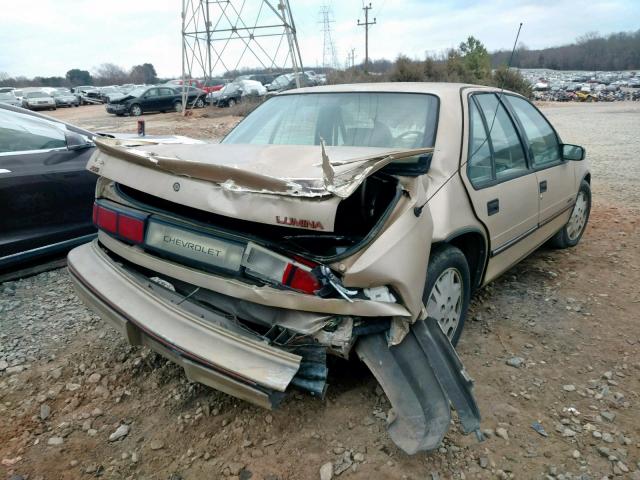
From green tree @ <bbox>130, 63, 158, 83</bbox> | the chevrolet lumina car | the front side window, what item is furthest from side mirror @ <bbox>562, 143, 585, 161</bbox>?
green tree @ <bbox>130, 63, 158, 83</bbox>

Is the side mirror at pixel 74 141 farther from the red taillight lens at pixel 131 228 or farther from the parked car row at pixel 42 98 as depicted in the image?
the parked car row at pixel 42 98

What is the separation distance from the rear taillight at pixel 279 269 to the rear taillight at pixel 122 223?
666mm

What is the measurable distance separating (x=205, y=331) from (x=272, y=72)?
22326mm

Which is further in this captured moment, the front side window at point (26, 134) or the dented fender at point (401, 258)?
the front side window at point (26, 134)

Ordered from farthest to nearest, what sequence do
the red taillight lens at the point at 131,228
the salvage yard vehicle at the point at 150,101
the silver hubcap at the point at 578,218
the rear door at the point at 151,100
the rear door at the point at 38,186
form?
the rear door at the point at 151,100 → the salvage yard vehicle at the point at 150,101 → the silver hubcap at the point at 578,218 → the rear door at the point at 38,186 → the red taillight lens at the point at 131,228

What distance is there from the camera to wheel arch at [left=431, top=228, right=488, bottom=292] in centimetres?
275

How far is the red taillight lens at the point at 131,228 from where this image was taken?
7.64ft

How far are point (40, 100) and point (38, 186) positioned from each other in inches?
1341

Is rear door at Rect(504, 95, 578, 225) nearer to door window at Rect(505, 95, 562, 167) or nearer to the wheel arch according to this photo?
door window at Rect(505, 95, 562, 167)

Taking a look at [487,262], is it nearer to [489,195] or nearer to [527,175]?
[489,195]

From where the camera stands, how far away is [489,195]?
113 inches

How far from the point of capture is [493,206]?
2912 mm

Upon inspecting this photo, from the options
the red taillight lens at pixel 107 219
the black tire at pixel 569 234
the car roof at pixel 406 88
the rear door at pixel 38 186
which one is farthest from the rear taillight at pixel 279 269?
the black tire at pixel 569 234

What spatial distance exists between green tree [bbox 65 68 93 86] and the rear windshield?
3226 inches
